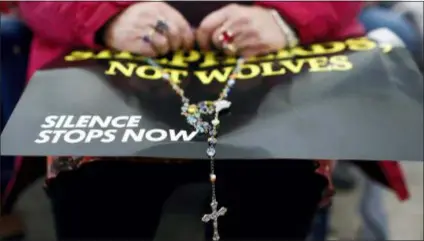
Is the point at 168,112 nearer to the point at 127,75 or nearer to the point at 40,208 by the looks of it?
the point at 127,75

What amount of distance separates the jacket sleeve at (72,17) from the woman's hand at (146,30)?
0.04ft

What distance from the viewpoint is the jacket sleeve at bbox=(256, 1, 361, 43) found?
55 cm

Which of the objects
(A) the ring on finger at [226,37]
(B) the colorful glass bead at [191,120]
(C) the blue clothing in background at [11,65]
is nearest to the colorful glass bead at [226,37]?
(A) the ring on finger at [226,37]

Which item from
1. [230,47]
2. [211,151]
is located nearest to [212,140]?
[211,151]

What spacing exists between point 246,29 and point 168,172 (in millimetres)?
152

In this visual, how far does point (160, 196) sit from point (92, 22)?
17 cm

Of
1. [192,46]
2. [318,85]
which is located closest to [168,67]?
[192,46]

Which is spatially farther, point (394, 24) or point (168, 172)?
point (394, 24)

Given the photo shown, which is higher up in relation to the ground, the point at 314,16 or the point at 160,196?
the point at 314,16

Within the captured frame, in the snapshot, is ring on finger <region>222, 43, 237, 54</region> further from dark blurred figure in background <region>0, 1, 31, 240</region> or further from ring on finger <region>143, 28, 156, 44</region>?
dark blurred figure in background <region>0, 1, 31, 240</region>

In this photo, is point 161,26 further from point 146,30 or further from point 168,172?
point 168,172

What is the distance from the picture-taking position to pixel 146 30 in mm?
542

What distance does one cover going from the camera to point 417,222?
69cm

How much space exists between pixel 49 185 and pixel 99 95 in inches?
3.7
